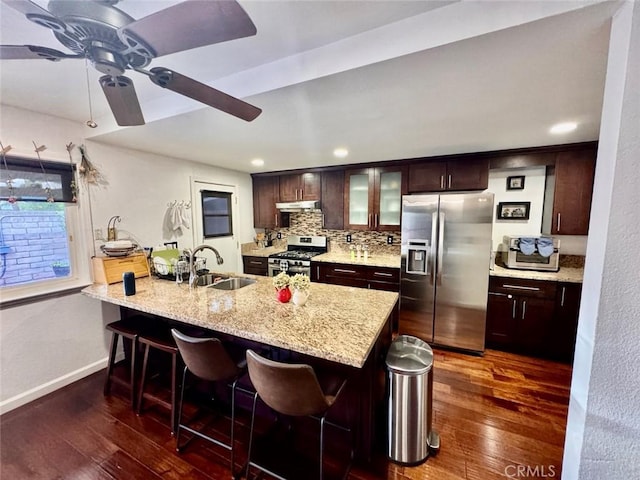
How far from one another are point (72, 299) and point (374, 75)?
10.5ft

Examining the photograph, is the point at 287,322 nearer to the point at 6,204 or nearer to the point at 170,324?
the point at 170,324

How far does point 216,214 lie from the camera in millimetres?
4059

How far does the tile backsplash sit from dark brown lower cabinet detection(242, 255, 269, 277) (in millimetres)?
703

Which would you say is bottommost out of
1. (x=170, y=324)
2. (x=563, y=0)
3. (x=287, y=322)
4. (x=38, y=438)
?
(x=38, y=438)

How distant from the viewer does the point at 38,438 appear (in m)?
1.83

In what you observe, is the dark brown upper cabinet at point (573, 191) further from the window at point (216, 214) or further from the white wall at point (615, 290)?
the window at point (216, 214)

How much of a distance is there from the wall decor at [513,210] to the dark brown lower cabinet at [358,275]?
1.45 meters

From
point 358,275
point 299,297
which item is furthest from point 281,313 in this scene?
point 358,275

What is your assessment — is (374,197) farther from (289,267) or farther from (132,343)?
(132,343)

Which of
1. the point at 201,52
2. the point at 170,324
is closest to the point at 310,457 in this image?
the point at 170,324

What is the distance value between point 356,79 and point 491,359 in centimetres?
303

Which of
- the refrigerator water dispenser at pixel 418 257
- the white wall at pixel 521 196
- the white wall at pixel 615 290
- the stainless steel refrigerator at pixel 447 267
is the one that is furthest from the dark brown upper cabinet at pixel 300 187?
the white wall at pixel 615 290

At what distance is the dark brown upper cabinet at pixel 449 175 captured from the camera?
10.0 ft

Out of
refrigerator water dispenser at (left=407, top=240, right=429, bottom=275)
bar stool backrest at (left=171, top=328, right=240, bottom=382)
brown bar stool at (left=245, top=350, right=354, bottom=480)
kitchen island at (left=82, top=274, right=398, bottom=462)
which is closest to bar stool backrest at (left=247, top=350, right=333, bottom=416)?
brown bar stool at (left=245, top=350, right=354, bottom=480)
